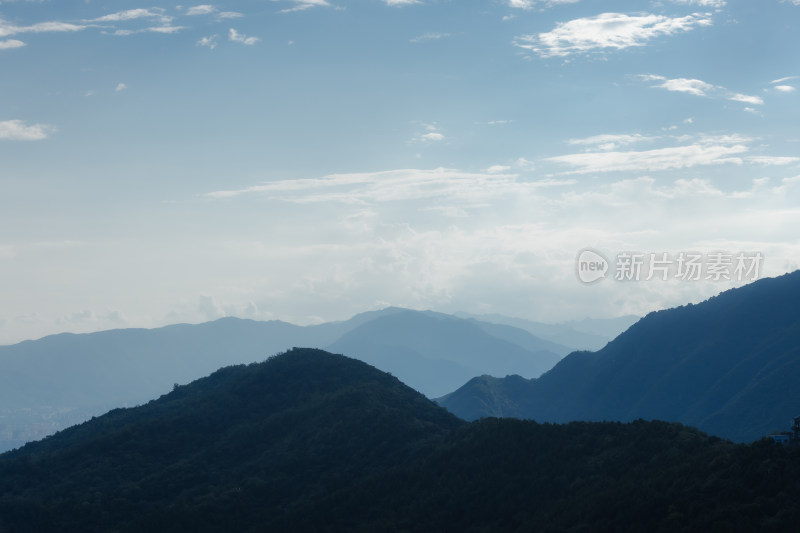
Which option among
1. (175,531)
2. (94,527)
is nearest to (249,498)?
(175,531)

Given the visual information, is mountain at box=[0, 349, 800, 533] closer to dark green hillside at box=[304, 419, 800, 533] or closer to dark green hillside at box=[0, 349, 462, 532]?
dark green hillside at box=[304, 419, 800, 533]

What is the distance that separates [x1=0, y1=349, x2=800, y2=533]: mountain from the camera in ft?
188

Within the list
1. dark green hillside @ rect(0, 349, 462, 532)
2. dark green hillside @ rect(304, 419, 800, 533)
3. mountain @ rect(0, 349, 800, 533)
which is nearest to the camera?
dark green hillside @ rect(304, 419, 800, 533)

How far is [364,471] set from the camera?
323 feet

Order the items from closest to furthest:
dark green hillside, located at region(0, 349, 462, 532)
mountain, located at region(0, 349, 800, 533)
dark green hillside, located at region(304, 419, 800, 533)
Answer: dark green hillside, located at region(304, 419, 800, 533)
mountain, located at region(0, 349, 800, 533)
dark green hillside, located at region(0, 349, 462, 532)

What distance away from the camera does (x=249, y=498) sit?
9338cm

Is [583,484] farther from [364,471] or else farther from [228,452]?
[228,452]

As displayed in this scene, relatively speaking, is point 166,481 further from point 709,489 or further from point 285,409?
point 709,489

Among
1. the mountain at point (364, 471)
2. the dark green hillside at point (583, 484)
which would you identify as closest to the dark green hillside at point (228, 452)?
the mountain at point (364, 471)

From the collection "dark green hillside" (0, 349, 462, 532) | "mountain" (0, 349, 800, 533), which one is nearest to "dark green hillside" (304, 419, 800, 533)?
"mountain" (0, 349, 800, 533)

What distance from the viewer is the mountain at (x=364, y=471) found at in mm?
57438

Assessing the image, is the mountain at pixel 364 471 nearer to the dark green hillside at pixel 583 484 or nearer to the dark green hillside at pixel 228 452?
the dark green hillside at pixel 583 484

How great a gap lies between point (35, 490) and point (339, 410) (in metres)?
48.7

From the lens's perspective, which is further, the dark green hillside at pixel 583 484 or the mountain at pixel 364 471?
the mountain at pixel 364 471
